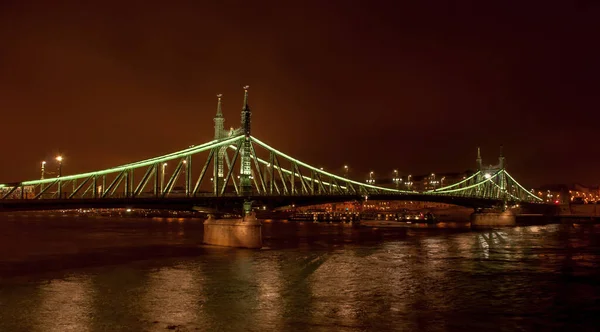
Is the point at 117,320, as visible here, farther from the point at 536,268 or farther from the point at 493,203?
the point at 493,203

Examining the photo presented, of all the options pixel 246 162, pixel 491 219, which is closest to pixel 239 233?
pixel 246 162

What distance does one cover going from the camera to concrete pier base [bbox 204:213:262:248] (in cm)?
A: 4256

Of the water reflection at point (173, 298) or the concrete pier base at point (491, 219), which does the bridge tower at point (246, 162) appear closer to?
the water reflection at point (173, 298)

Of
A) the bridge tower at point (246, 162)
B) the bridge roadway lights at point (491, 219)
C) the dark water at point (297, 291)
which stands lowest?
the dark water at point (297, 291)

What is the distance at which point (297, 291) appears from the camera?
23.5 m

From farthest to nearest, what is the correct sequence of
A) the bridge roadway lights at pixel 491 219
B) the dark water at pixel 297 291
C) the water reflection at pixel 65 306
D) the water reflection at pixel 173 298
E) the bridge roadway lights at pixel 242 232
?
the bridge roadway lights at pixel 491 219 < the bridge roadway lights at pixel 242 232 < the water reflection at pixel 173 298 < the dark water at pixel 297 291 < the water reflection at pixel 65 306

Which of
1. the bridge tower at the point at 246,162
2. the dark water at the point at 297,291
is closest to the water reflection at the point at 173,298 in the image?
the dark water at the point at 297,291

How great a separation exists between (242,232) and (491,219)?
65446mm

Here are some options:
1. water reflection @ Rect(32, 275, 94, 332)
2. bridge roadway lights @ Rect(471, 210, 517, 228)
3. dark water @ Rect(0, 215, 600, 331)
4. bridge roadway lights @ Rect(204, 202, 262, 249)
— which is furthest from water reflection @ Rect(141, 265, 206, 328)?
bridge roadway lights @ Rect(471, 210, 517, 228)

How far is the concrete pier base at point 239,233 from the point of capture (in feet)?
140

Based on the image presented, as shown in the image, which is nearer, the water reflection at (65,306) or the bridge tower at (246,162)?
the water reflection at (65,306)

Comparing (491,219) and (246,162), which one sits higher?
(246,162)

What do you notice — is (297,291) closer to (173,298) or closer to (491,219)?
→ (173,298)

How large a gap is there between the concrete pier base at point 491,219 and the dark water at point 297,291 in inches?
2200
